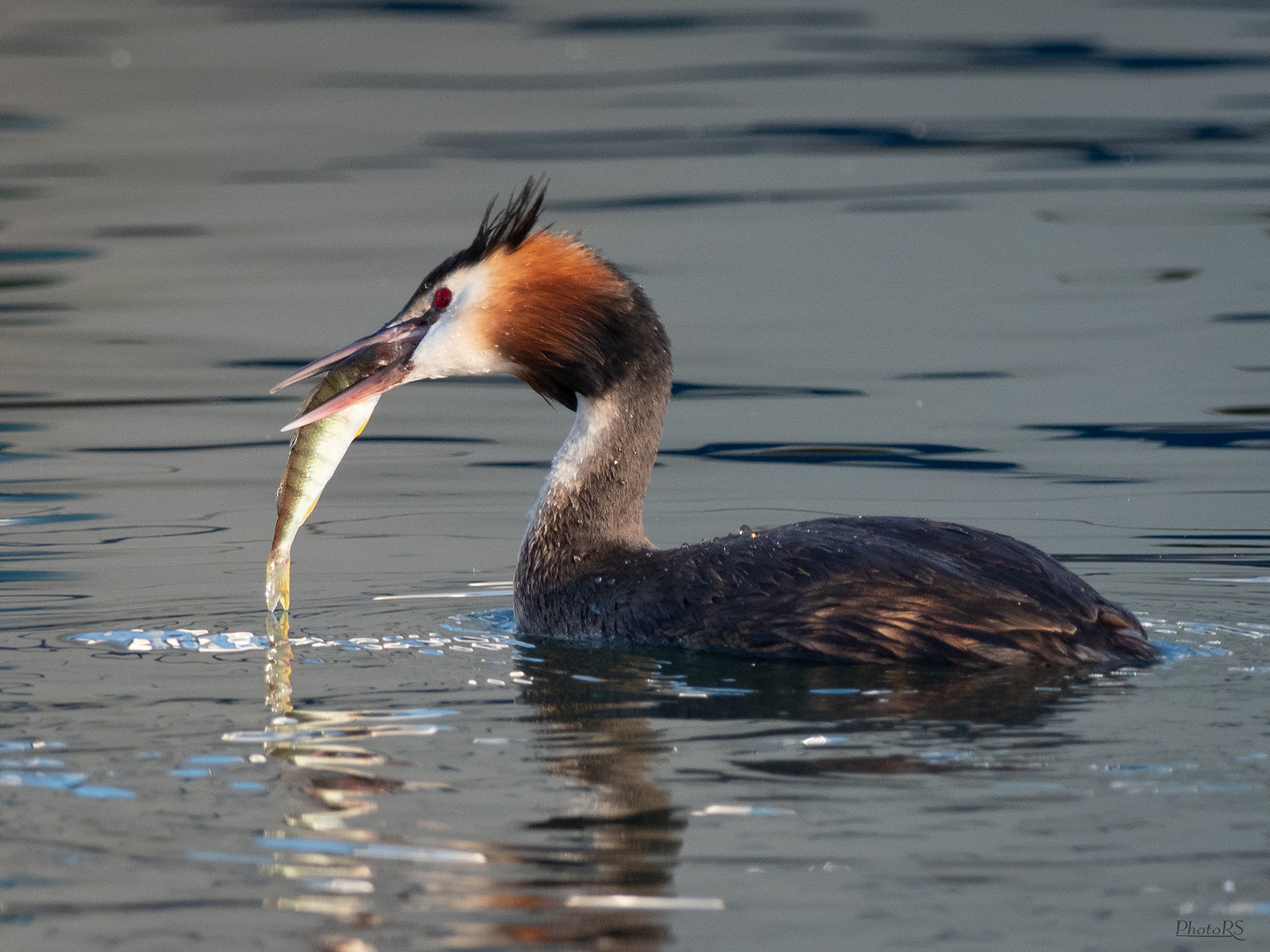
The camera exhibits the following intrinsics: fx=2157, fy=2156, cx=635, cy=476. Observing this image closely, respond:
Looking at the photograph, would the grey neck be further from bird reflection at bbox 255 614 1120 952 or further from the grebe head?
bird reflection at bbox 255 614 1120 952

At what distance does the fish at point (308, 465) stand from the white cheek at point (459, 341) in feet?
0.86

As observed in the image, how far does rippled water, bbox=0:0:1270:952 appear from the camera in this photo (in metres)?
4.73

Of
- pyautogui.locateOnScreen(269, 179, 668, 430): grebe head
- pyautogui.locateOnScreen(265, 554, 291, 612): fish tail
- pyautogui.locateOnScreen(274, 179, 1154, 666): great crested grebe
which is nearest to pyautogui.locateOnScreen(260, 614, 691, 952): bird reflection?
pyautogui.locateOnScreen(274, 179, 1154, 666): great crested grebe

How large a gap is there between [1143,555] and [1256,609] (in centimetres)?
118

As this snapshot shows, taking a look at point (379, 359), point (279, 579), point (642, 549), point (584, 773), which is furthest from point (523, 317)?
point (584, 773)

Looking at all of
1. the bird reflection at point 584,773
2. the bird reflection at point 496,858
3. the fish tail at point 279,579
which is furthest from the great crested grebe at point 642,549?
the bird reflection at point 496,858

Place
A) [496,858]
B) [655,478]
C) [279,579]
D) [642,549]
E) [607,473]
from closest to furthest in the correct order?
[496,858] → [279,579] → [642,549] → [607,473] → [655,478]

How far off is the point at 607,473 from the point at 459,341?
714 millimetres

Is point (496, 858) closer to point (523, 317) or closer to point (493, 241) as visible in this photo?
point (523, 317)

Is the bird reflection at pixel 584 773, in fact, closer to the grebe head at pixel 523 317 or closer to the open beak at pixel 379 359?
the open beak at pixel 379 359

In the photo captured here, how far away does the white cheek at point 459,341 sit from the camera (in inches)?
305

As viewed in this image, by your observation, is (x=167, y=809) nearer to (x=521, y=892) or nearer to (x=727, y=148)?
(x=521, y=892)

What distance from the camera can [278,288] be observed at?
1508cm

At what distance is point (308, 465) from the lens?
7.38 metres
